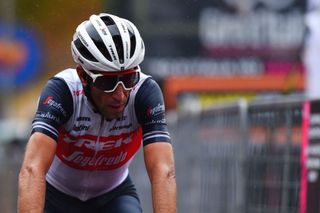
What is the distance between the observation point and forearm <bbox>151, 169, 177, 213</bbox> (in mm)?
6172

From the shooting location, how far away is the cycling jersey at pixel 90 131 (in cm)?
653

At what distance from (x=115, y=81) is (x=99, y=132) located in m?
0.62

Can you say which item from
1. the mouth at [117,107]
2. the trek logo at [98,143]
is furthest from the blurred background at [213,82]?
the mouth at [117,107]

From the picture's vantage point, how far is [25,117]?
3875 cm

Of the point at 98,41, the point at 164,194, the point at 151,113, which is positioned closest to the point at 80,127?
the point at 151,113

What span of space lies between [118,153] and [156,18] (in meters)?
23.7

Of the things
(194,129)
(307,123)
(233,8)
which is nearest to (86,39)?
(307,123)

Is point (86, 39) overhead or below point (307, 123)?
overhead

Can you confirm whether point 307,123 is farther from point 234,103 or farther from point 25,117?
point 25,117

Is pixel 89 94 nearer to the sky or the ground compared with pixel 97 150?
nearer to the sky

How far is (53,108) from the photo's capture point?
649 cm

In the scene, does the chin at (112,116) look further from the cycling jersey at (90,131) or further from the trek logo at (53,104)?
the trek logo at (53,104)

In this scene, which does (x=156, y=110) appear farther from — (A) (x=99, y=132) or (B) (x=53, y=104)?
(B) (x=53, y=104)

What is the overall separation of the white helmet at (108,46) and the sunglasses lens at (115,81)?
48 millimetres
